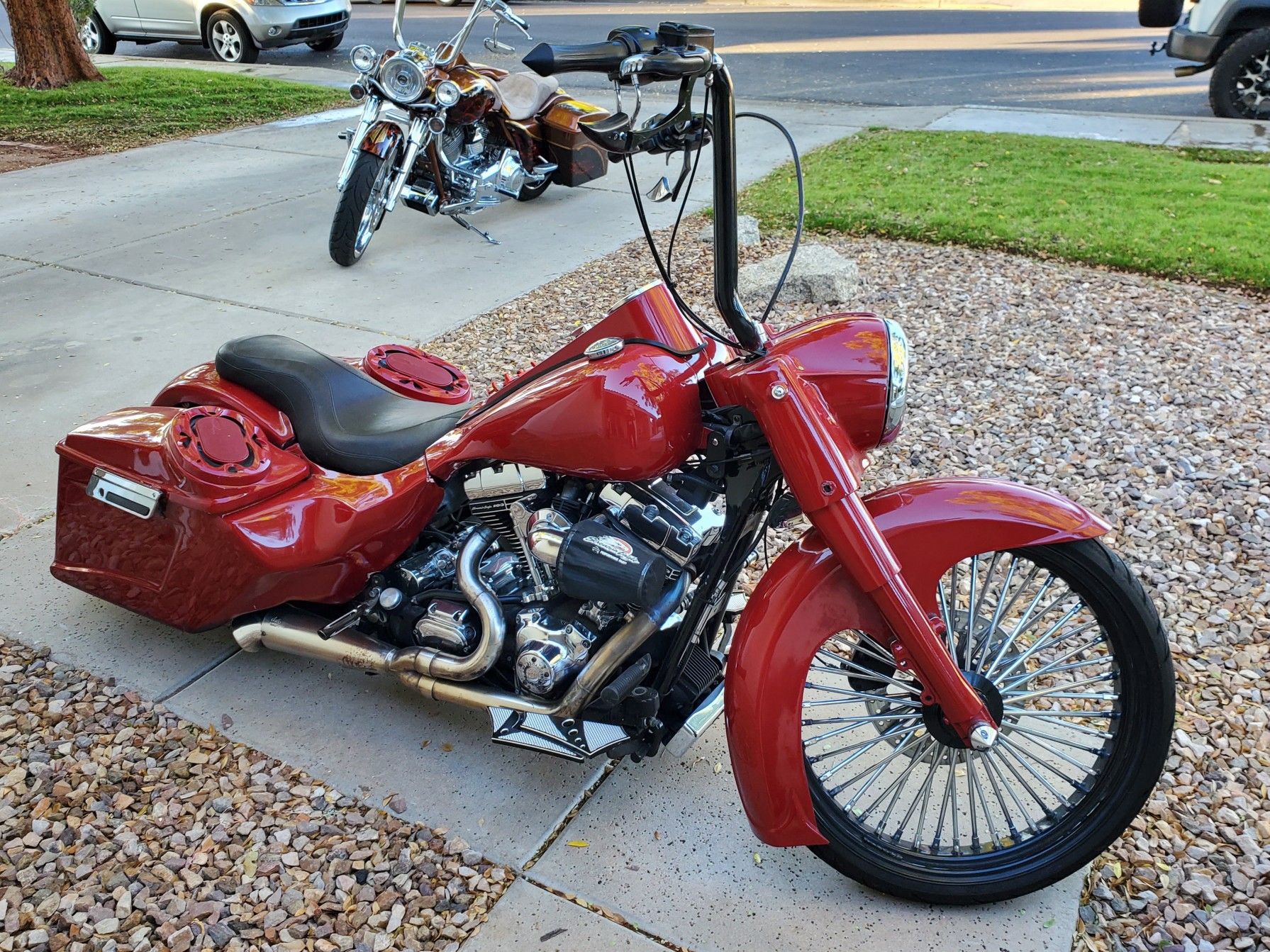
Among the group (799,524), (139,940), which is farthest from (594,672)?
(799,524)

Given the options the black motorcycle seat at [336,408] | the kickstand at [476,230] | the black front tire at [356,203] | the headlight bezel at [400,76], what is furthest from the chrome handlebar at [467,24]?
the black motorcycle seat at [336,408]

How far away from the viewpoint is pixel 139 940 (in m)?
2.10

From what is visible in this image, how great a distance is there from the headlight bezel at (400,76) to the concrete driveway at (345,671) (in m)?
0.93

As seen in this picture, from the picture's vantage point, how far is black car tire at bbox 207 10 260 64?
13312mm

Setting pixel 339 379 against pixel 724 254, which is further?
pixel 339 379

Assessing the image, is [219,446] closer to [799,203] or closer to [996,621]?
[799,203]

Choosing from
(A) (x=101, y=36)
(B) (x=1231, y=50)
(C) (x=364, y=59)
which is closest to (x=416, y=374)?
(C) (x=364, y=59)

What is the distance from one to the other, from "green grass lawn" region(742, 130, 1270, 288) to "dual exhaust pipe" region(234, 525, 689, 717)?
466cm

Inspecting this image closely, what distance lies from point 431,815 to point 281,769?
0.44 meters

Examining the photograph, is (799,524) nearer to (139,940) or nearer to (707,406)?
(707,406)

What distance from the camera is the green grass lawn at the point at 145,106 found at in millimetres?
8977

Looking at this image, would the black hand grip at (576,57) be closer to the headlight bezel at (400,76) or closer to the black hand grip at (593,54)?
the black hand grip at (593,54)

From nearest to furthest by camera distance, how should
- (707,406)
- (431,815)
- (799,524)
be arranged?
(707,406) < (431,815) < (799,524)

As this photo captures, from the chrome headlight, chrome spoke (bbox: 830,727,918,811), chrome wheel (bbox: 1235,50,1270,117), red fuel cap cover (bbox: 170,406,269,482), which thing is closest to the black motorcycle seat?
red fuel cap cover (bbox: 170,406,269,482)
